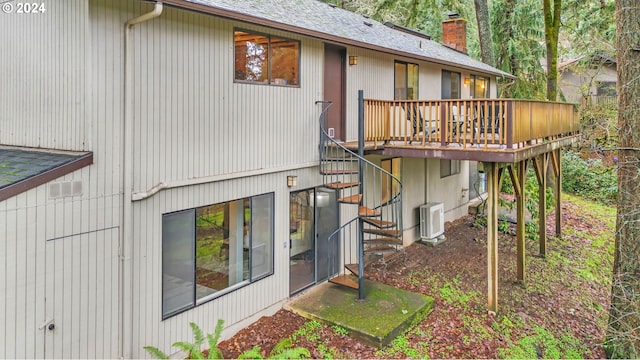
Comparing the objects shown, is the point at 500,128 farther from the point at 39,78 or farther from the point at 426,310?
the point at 39,78

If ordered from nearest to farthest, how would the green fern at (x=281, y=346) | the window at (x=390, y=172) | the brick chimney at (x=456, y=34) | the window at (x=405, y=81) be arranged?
1. the green fern at (x=281, y=346)
2. the window at (x=390, y=172)
3. the window at (x=405, y=81)
4. the brick chimney at (x=456, y=34)

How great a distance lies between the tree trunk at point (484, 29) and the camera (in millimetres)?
16016

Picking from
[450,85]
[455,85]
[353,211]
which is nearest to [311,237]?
[353,211]

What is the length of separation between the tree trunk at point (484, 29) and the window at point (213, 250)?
42.4 feet

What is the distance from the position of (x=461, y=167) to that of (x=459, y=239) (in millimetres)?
3401

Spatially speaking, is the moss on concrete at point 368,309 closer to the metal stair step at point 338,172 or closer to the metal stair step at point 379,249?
the metal stair step at point 379,249

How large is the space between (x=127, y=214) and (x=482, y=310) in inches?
246

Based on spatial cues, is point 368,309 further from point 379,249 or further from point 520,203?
point 520,203

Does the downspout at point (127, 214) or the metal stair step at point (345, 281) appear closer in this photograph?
the downspout at point (127, 214)

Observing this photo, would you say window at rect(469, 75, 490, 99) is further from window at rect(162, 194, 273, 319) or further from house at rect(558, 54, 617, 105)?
window at rect(162, 194, 273, 319)

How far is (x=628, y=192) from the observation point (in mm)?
6672

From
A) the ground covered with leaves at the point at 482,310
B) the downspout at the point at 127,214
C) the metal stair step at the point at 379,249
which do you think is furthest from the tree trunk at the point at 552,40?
the downspout at the point at 127,214

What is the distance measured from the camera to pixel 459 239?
475 inches

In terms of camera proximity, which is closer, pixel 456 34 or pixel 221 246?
pixel 221 246
